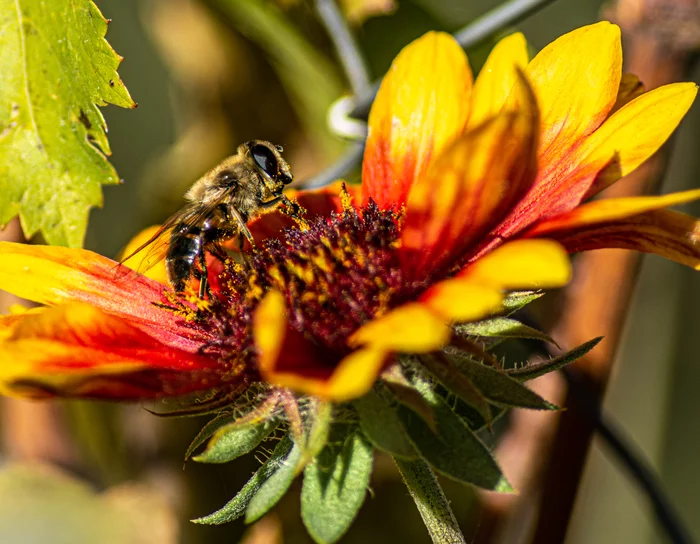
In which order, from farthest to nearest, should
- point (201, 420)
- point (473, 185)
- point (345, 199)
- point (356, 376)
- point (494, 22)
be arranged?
point (201, 420), point (494, 22), point (345, 199), point (473, 185), point (356, 376)

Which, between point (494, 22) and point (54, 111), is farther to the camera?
point (494, 22)

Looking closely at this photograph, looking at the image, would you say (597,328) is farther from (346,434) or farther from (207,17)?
(207,17)

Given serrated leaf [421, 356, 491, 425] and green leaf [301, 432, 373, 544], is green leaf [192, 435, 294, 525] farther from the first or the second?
serrated leaf [421, 356, 491, 425]

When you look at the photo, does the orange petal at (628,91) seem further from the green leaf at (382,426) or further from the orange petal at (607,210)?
the green leaf at (382,426)

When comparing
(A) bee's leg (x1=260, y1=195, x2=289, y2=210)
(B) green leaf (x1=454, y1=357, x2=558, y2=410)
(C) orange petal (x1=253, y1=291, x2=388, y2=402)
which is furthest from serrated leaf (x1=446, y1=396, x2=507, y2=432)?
(A) bee's leg (x1=260, y1=195, x2=289, y2=210)

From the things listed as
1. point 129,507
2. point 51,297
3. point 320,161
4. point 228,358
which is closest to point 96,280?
point 51,297

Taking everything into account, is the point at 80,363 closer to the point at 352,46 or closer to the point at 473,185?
the point at 473,185

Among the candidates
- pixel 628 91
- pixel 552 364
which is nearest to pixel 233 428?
pixel 552 364

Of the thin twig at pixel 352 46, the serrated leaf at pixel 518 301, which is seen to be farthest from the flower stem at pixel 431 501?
the thin twig at pixel 352 46
